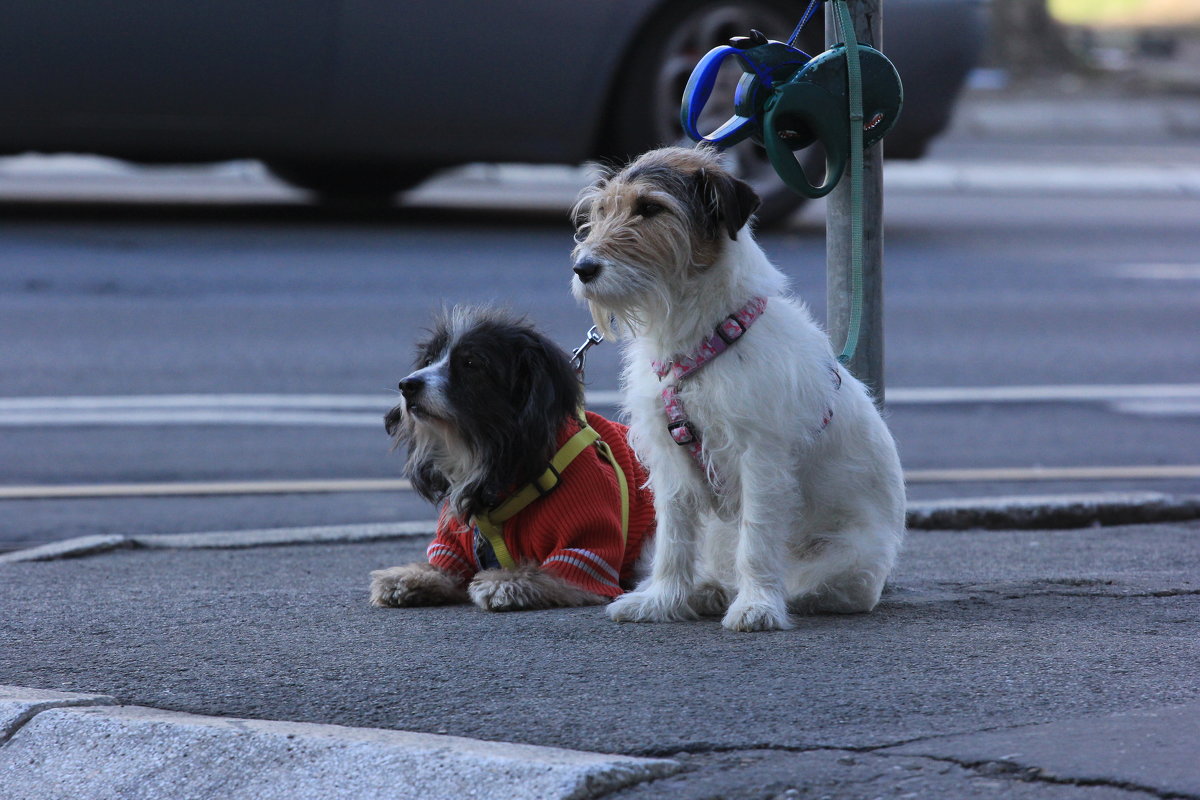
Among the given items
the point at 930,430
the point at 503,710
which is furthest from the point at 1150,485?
the point at 503,710

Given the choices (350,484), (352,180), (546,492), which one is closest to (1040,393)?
(350,484)

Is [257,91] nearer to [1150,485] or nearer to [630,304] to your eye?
[1150,485]

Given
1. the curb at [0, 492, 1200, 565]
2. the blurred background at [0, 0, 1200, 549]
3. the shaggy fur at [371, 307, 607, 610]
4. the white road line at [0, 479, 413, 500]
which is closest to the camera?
the shaggy fur at [371, 307, 607, 610]

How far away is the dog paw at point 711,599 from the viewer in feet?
14.3

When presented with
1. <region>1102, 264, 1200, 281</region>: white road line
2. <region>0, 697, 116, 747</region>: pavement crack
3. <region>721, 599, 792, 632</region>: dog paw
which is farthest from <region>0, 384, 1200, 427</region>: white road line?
<region>0, 697, 116, 747</region>: pavement crack

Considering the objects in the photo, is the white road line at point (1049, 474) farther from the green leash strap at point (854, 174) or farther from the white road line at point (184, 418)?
the white road line at point (184, 418)

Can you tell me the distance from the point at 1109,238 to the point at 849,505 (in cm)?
995

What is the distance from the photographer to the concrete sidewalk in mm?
3045

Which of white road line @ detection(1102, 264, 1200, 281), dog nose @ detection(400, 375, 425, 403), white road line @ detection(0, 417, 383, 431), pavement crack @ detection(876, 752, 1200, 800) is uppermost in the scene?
dog nose @ detection(400, 375, 425, 403)

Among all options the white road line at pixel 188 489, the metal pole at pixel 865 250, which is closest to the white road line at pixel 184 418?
the white road line at pixel 188 489

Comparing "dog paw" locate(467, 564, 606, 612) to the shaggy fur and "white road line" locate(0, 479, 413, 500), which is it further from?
"white road line" locate(0, 479, 413, 500)

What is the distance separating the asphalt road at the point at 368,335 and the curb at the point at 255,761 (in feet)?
9.28

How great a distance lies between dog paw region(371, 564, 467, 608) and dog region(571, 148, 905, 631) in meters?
0.62

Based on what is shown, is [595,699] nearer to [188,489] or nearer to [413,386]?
[413,386]
